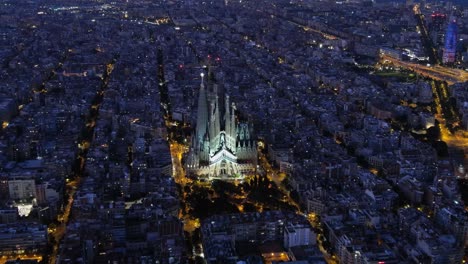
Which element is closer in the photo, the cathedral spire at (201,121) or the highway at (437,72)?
the cathedral spire at (201,121)

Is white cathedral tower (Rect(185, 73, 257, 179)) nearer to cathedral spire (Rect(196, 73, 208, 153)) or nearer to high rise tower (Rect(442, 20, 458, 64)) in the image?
cathedral spire (Rect(196, 73, 208, 153))

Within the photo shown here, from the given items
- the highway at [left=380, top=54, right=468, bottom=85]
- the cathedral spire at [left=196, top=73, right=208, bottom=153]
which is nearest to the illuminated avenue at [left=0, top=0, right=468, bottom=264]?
the cathedral spire at [left=196, top=73, right=208, bottom=153]

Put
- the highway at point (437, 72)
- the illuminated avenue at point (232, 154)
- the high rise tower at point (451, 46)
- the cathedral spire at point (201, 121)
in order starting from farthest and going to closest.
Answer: the high rise tower at point (451, 46)
the highway at point (437, 72)
the cathedral spire at point (201, 121)
the illuminated avenue at point (232, 154)

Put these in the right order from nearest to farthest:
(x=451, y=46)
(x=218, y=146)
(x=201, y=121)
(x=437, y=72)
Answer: (x=218, y=146) < (x=201, y=121) < (x=437, y=72) < (x=451, y=46)

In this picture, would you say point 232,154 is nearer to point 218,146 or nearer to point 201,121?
point 218,146

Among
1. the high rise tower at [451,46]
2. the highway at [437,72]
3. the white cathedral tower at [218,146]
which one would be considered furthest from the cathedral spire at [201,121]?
the high rise tower at [451,46]

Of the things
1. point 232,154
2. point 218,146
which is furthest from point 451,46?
point 218,146

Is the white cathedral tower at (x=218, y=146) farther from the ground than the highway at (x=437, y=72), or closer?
farther from the ground

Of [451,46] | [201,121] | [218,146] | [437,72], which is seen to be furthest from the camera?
[451,46]

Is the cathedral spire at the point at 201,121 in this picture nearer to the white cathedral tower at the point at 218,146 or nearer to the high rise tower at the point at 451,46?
the white cathedral tower at the point at 218,146
